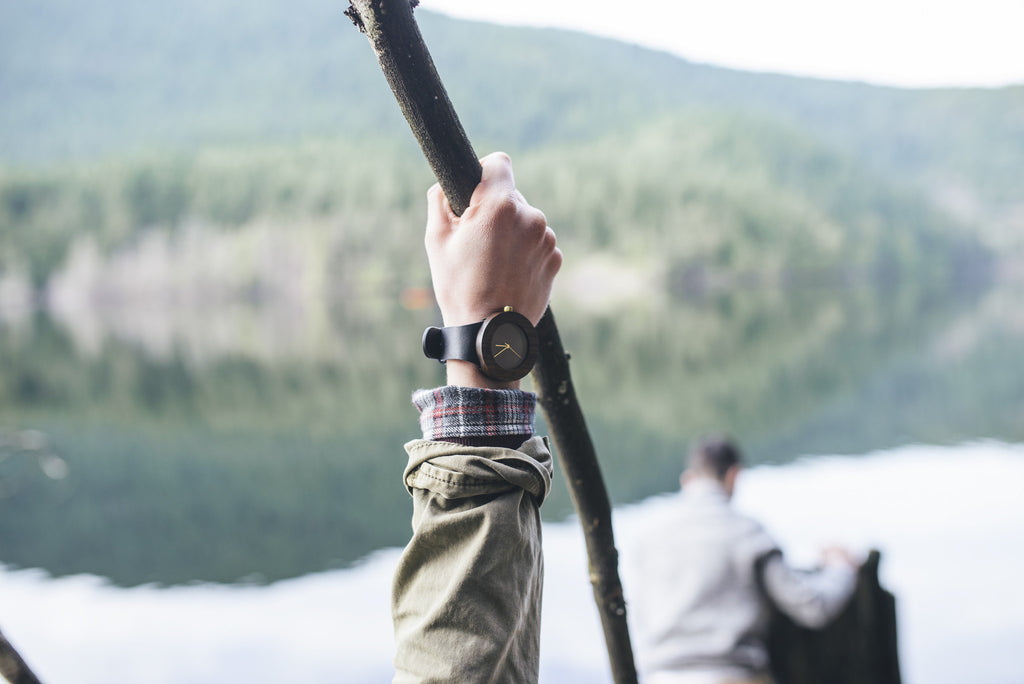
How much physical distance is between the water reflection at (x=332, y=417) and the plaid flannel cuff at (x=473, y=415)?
10890mm

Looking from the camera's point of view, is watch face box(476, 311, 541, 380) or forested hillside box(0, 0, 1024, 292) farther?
forested hillside box(0, 0, 1024, 292)

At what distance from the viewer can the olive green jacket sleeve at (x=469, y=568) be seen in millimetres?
848

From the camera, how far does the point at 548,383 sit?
1.20 meters

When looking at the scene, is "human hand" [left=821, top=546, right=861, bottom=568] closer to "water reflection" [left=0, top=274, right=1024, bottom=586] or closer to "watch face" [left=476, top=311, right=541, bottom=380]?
"watch face" [left=476, top=311, right=541, bottom=380]

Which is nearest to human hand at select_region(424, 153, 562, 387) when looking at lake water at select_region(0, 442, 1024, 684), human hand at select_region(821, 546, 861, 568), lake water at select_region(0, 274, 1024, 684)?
human hand at select_region(821, 546, 861, 568)

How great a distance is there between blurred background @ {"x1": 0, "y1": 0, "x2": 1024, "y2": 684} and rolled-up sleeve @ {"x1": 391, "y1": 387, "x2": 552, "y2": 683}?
15.5 feet

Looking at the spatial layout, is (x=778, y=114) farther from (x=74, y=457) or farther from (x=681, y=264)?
→ (x=74, y=457)

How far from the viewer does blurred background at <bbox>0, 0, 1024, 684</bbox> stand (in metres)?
11.9

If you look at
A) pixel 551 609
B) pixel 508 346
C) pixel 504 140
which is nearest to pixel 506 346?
pixel 508 346

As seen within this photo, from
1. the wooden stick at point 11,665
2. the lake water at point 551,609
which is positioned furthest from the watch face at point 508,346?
the lake water at point 551,609

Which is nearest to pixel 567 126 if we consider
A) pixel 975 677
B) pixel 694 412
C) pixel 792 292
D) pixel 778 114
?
pixel 778 114

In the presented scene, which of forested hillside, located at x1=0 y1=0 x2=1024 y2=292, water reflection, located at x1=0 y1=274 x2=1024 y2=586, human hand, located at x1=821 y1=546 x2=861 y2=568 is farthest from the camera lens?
forested hillside, located at x1=0 y1=0 x2=1024 y2=292

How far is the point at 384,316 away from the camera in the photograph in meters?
61.2

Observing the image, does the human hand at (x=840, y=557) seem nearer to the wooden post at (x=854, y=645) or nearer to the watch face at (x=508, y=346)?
the wooden post at (x=854, y=645)
